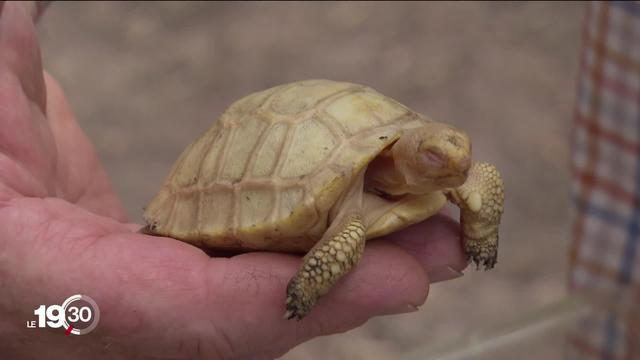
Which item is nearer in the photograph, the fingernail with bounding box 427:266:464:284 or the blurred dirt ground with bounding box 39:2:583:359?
the fingernail with bounding box 427:266:464:284

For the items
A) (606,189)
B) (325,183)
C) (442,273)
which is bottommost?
(606,189)

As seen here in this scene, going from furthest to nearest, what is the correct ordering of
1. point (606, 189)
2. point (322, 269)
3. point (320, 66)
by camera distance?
point (320, 66) < point (606, 189) < point (322, 269)

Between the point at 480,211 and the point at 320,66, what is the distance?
1.34 meters

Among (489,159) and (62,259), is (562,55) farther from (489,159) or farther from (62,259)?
(62,259)

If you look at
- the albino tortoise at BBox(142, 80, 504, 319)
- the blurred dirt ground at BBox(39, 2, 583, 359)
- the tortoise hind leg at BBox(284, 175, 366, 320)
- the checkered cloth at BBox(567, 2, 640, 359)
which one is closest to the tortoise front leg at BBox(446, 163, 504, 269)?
the albino tortoise at BBox(142, 80, 504, 319)

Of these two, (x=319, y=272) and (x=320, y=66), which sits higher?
(x=319, y=272)

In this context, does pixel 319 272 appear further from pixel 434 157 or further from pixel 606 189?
pixel 606 189

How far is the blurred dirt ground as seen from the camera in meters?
2.08

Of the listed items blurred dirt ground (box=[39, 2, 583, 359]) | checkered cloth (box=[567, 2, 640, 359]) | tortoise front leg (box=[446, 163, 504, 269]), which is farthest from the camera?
blurred dirt ground (box=[39, 2, 583, 359])

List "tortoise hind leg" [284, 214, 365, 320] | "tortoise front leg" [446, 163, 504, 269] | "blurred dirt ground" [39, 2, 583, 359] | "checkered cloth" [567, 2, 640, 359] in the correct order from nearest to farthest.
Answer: "tortoise hind leg" [284, 214, 365, 320] → "tortoise front leg" [446, 163, 504, 269] → "checkered cloth" [567, 2, 640, 359] → "blurred dirt ground" [39, 2, 583, 359]

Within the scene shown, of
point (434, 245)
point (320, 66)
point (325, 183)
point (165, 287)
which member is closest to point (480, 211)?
point (434, 245)

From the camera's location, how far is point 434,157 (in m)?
0.80

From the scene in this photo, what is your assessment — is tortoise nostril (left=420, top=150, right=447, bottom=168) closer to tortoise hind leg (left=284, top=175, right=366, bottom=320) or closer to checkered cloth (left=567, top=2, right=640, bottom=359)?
tortoise hind leg (left=284, top=175, right=366, bottom=320)

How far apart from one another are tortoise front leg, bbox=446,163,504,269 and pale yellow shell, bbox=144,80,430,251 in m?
0.09
